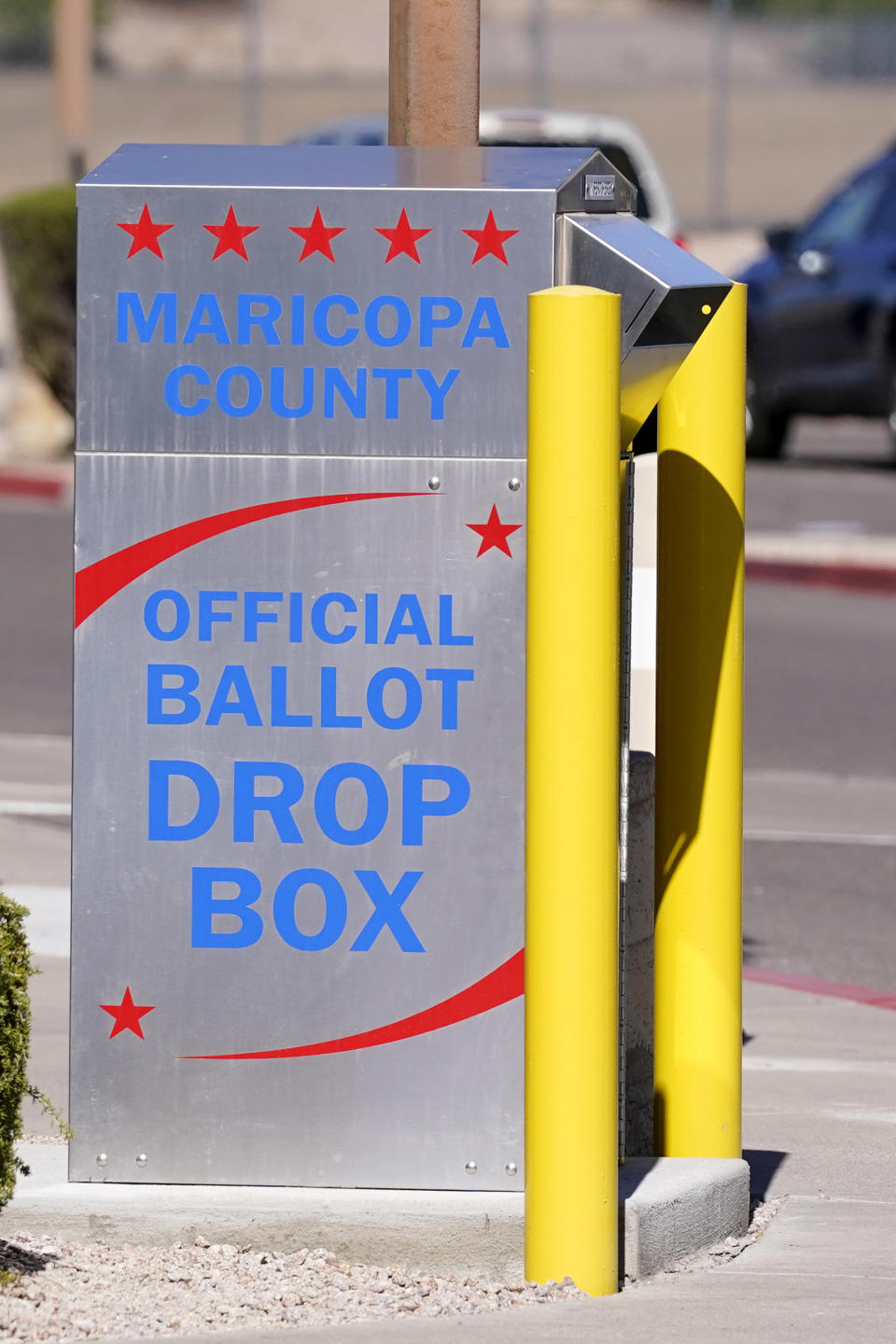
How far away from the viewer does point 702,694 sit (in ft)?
16.3

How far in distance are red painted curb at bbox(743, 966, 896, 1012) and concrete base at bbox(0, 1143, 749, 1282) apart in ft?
8.72

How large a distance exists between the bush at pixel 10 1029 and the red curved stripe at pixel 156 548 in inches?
22.6

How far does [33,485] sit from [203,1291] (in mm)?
15404

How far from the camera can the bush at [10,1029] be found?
170 inches

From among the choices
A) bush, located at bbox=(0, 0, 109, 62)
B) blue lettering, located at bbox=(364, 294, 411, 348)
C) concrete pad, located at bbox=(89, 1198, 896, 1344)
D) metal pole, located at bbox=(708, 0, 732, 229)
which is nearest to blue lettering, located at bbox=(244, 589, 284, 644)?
blue lettering, located at bbox=(364, 294, 411, 348)

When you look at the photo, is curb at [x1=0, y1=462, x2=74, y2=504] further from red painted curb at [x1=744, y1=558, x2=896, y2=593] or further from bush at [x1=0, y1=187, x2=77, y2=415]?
red painted curb at [x1=744, y1=558, x2=896, y2=593]

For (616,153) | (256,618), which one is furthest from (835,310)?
(256,618)

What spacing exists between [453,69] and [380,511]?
1.34 meters

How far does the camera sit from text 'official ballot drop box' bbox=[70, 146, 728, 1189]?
4582 millimetres

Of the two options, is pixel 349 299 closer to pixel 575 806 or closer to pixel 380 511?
pixel 380 511

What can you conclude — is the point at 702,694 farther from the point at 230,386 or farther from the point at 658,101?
the point at 658,101

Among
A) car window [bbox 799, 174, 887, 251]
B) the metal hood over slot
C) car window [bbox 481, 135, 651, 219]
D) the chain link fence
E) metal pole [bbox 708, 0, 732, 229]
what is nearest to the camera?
the metal hood over slot

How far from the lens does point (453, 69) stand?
551 cm

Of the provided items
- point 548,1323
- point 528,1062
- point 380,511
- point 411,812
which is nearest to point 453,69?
point 380,511
